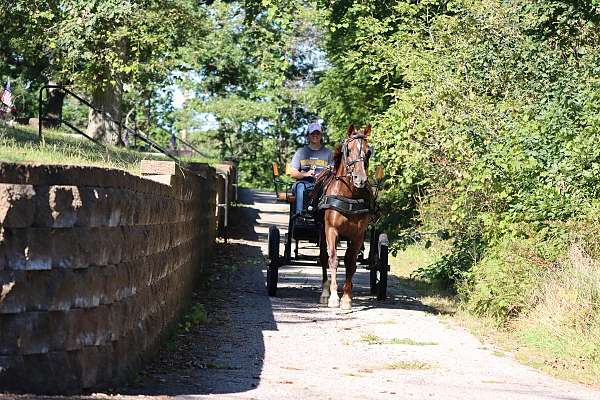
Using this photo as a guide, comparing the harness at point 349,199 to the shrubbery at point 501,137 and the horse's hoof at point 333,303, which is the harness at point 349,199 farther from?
the shrubbery at point 501,137

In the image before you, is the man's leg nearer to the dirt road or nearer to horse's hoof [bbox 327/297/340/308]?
the dirt road

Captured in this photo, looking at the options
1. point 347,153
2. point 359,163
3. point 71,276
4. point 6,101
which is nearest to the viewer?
point 71,276

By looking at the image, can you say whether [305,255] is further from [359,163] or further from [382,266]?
[359,163]

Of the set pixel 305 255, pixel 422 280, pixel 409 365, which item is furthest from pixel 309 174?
pixel 409 365

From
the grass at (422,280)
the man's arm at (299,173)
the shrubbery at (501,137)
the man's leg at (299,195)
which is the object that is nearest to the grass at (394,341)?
the shrubbery at (501,137)

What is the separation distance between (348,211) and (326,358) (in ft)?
15.2

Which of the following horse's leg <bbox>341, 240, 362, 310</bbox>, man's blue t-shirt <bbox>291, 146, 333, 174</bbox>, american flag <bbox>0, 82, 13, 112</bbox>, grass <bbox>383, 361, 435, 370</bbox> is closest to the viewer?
grass <bbox>383, 361, 435, 370</bbox>

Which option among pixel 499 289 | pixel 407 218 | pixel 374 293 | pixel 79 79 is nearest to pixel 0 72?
pixel 79 79

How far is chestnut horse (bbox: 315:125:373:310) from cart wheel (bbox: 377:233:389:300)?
1.68 feet

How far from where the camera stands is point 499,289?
48.0 ft

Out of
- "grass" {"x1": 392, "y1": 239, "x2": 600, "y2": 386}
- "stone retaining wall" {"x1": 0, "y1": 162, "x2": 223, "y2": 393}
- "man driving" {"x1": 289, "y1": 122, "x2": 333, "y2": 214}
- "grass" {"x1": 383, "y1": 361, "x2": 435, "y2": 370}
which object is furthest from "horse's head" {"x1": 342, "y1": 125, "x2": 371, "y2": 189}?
"stone retaining wall" {"x1": 0, "y1": 162, "x2": 223, "y2": 393}

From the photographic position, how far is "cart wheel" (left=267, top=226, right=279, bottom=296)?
17.1 m

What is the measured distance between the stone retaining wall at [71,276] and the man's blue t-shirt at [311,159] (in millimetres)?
7671

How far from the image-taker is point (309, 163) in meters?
17.6
